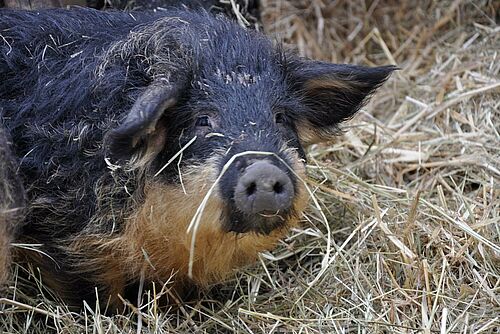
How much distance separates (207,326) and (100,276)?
565 mm

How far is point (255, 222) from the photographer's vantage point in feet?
13.2

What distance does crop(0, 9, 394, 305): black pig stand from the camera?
4.02m

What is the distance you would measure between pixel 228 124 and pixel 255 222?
0.44 metres

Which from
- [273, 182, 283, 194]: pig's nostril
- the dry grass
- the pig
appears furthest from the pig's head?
the pig

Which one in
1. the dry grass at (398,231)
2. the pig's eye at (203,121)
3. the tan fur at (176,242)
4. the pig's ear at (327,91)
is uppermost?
the pig's eye at (203,121)

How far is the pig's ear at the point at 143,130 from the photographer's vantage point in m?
3.86

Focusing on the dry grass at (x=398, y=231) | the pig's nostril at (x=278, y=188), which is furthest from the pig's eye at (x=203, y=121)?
the dry grass at (x=398, y=231)

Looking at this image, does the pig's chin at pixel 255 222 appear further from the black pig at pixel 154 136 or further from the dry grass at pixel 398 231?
the dry grass at pixel 398 231

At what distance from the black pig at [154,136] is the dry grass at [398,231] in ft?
0.92

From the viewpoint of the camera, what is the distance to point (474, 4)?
7.13 meters

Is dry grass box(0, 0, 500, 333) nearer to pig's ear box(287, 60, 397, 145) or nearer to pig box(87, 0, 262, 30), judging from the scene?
pig's ear box(287, 60, 397, 145)

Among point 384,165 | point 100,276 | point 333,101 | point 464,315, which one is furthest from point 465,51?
point 100,276

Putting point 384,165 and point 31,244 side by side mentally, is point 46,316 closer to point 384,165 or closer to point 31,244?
point 31,244

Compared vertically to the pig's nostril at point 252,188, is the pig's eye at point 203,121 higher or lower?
higher
